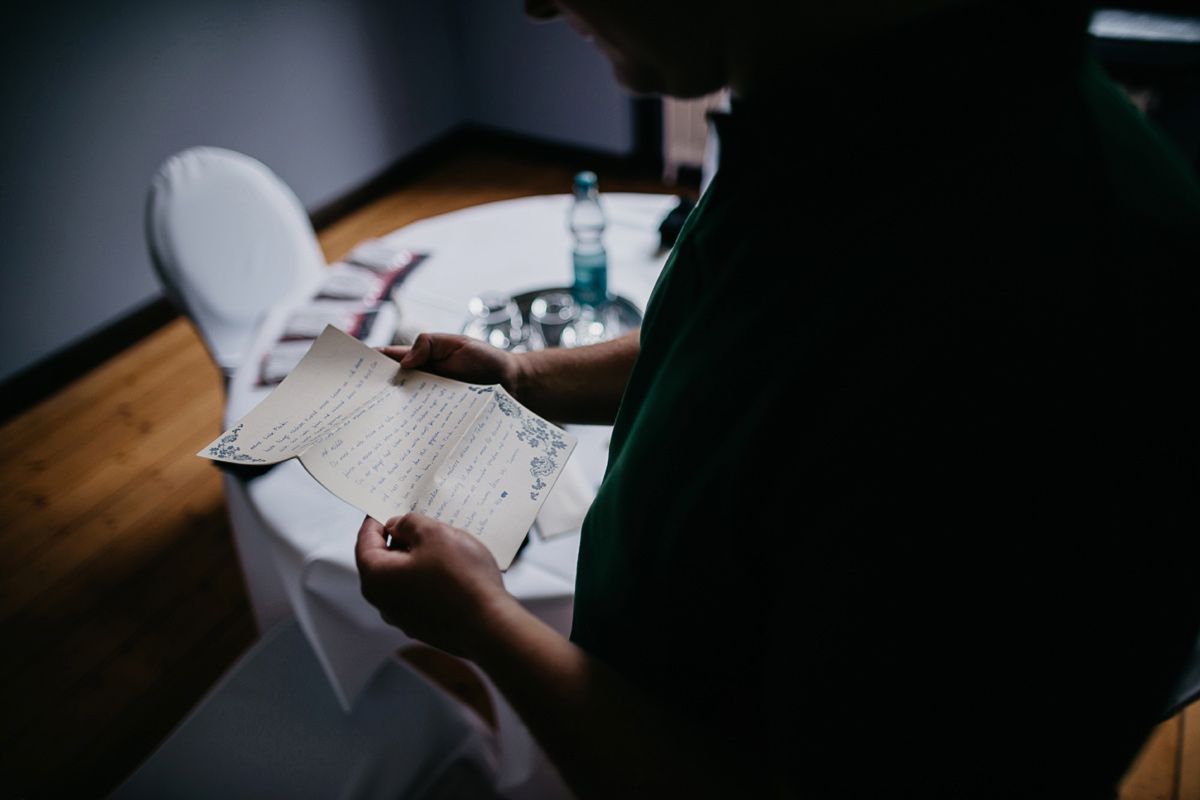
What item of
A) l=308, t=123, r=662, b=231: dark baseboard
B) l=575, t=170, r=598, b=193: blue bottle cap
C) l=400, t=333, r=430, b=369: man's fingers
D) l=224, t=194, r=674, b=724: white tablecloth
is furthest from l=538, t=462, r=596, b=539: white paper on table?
l=308, t=123, r=662, b=231: dark baseboard

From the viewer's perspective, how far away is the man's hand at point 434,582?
0.62m

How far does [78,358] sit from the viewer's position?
8.72 feet

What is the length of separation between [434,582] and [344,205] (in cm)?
347

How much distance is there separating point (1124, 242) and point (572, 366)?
24.0 inches

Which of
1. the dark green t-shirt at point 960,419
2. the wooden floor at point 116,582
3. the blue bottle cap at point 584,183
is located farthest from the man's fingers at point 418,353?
the wooden floor at point 116,582

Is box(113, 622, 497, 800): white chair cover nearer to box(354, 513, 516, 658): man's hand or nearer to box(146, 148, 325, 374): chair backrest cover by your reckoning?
box(354, 513, 516, 658): man's hand

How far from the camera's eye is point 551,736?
56cm

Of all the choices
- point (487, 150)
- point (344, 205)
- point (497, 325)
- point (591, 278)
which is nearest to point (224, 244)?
point (497, 325)

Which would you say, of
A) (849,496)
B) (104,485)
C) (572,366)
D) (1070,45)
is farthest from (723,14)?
(104,485)

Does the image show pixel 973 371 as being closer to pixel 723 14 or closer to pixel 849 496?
pixel 849 496

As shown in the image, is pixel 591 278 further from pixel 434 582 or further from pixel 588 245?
pixel 434 582

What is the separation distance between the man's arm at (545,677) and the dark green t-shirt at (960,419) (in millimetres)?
102

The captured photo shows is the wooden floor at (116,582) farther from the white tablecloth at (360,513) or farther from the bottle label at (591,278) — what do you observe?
the bottle label at (591,278)

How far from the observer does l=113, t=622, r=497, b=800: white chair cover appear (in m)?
0.97
